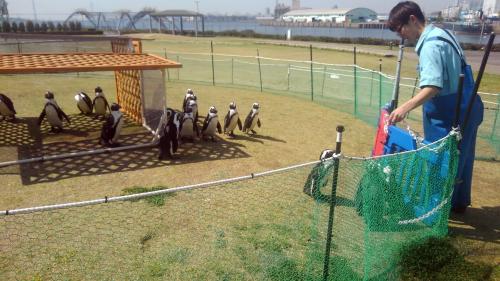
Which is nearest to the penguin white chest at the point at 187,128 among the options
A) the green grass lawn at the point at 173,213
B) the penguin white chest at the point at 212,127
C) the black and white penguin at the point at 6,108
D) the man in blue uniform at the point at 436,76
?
the green grass lawn at the point at 173,213

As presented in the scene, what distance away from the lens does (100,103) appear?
10977 mm

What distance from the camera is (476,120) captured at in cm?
487

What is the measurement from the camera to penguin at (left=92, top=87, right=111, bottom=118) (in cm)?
1088

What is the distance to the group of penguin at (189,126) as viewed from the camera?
7926 millimetres

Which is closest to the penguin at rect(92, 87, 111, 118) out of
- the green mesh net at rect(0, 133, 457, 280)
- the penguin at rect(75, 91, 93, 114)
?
the penguin at rect(75, 91, 93, 114)

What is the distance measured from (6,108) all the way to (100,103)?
2.39 meters

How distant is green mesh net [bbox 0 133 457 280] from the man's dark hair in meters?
1.49

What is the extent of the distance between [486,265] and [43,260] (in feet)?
Answer: 17.3

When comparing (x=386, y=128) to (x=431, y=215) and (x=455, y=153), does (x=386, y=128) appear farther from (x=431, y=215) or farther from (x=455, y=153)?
(x=431, y=215)

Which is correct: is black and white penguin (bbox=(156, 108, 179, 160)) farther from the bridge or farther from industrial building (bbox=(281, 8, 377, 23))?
industrial building (bbox=(281, 8, 377, 23))

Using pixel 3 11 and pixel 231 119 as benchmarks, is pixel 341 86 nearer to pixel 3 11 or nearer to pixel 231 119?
pixel 231 119

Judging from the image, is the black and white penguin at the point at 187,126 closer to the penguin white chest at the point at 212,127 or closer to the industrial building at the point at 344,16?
the penguin white chest at the point at 212,127

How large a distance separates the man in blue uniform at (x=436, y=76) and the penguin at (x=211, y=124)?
510 centimetres

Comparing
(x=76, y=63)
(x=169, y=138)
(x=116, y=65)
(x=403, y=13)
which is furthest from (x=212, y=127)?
(x=403, y=13)
